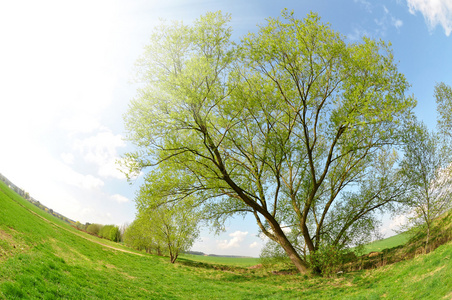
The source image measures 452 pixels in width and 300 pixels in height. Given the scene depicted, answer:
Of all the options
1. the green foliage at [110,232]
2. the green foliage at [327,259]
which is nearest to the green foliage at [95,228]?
the green foliage at [110,232]

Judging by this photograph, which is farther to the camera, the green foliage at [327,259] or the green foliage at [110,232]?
the green foliage at [110,232]

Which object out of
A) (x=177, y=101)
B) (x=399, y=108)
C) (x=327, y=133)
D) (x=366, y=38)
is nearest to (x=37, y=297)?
(x=177, y=101)

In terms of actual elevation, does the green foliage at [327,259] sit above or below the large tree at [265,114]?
below

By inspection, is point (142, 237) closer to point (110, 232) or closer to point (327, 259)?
point (110, 232)

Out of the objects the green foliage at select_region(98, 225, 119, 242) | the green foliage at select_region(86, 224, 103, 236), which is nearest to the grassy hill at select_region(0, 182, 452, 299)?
the green foliage at select_region(98, 225, 119, 242)

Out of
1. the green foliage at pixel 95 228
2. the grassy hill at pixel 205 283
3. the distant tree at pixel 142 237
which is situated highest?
the grassy hill at pixel 205 283

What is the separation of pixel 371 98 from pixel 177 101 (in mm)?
12988

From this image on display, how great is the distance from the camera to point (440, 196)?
2055 cm

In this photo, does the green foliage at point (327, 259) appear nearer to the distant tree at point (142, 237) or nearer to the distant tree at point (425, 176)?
the distant tree at point (425, 176)

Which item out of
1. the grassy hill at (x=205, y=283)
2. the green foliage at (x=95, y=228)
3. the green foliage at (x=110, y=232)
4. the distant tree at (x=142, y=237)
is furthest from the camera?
the green foliage at (x=95, y=228)

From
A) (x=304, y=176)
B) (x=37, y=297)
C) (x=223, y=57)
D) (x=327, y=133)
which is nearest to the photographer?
(x=37, y=297)

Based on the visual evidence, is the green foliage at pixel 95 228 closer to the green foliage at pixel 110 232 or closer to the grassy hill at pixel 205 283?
the green foliage at pixel 110 232

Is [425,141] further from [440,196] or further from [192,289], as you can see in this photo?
[192,289]

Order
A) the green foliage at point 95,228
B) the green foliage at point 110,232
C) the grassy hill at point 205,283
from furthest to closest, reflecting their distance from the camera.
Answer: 1. the green foliage at point 95,228
2. the green foliage at point 110,232
3. the grassy hill at point 205,283
